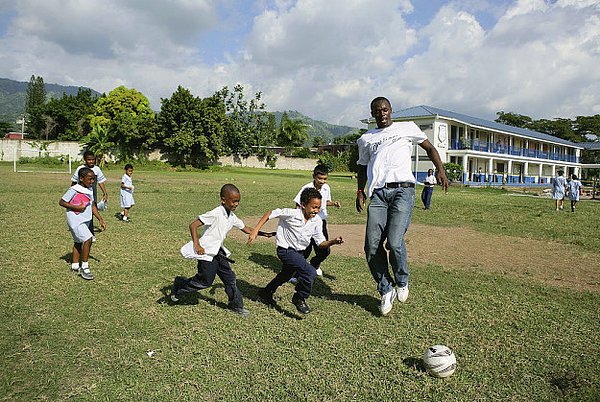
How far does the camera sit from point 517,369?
3668 mm

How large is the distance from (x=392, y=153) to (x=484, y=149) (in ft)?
167

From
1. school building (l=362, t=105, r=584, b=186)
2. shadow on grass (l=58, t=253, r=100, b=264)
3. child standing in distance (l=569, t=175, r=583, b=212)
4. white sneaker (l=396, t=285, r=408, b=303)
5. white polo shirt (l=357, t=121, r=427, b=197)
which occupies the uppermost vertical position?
school building (l=362, t=105, r=584, b=186)

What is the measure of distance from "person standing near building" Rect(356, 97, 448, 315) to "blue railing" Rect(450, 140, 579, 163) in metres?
45.9

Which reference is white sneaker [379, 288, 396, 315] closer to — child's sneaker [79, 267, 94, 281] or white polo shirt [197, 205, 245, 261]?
white polo shirt [197, 205, 245, 261]

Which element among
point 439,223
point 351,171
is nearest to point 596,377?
point 439,223

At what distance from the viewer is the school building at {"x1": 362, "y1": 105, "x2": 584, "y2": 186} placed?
4622 centimetres

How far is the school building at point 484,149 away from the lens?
152ft

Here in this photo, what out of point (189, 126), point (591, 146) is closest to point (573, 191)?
point (189, 126)

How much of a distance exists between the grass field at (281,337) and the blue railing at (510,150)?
146 ft

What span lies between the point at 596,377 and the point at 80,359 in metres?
4.05

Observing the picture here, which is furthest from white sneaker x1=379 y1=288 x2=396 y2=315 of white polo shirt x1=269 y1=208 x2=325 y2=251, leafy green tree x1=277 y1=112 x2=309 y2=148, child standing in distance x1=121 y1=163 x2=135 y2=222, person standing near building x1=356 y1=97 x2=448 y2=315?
leafy green tree x1=277 y1=112 x2=309 y2=148

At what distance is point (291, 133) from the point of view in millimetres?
72812

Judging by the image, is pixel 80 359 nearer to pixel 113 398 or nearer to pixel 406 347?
pixel 113 398

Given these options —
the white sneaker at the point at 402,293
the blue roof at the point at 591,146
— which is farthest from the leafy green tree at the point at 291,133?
the white sneaker at the point at 402,293
